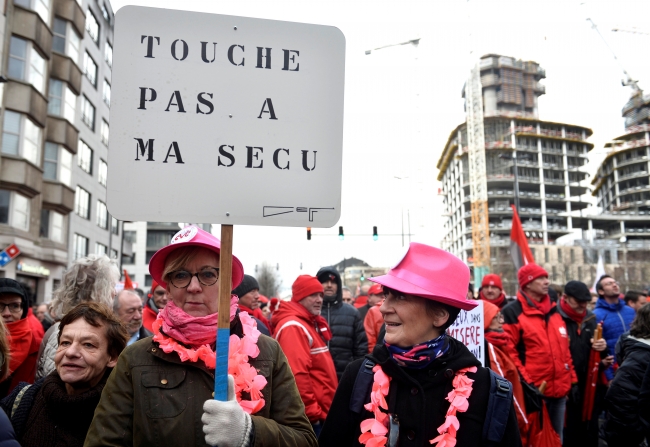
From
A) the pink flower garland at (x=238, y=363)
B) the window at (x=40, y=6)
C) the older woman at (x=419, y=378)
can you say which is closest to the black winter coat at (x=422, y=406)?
the older woman at (x=419, y=378)

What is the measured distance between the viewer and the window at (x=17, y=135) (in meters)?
24.0

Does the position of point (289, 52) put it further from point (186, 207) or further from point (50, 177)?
point (50, 177)

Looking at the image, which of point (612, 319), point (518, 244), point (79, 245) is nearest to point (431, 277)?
point (612, 319)

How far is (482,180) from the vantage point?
11156cm

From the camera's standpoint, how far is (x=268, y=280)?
96875 mm

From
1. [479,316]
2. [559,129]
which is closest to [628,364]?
[479,316]

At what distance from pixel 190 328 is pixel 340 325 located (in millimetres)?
4467

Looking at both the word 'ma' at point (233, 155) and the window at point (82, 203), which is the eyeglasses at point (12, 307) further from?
the window at point (82, 203)

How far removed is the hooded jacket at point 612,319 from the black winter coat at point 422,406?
6412mm

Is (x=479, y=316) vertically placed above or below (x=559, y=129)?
below

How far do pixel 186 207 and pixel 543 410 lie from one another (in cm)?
488

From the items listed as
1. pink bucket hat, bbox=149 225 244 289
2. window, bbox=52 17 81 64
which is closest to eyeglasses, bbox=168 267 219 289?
pink bucket hat, bbox=149 225 244 289

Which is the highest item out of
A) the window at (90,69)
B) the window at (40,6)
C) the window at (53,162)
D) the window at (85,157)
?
the window at (90,69)

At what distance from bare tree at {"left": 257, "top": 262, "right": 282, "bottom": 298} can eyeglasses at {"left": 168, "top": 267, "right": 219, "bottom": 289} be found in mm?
86187
